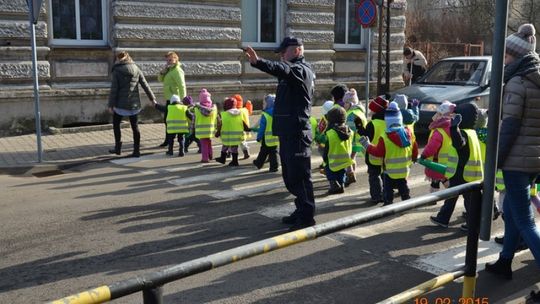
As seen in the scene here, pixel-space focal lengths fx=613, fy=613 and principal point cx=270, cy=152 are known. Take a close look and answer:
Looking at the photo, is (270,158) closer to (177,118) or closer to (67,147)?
(177,118)

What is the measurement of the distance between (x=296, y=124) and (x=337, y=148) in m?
1.66

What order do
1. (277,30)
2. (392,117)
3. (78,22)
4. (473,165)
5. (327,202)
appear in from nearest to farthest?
(473,165) < (392,117) < (327,202) < (78,22) < (277,30)

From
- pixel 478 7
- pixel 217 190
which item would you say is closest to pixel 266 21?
Result: pixel 217 190

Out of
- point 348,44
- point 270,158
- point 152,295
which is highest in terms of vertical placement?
point 348,44

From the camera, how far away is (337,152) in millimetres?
7789

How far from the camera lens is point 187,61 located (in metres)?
14.8

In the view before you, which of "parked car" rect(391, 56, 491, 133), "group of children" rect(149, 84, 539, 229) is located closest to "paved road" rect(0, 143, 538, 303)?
"group of children" rect(149, 84, 539, 229)

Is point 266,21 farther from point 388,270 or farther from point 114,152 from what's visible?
point 388,270

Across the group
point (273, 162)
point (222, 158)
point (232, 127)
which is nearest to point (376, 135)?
point (273, 162)

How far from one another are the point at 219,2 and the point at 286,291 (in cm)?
1169

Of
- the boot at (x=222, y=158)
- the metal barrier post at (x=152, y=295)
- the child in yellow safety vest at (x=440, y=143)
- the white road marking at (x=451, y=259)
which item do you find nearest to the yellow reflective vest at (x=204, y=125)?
the boot at (x=222, y=158)

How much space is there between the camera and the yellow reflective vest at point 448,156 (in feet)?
20.2

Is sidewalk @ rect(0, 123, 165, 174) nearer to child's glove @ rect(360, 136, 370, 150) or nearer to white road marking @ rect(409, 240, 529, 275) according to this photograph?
child's glove @ rect(360, 136, 370, 150)

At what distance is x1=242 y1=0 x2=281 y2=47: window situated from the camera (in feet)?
54.3
